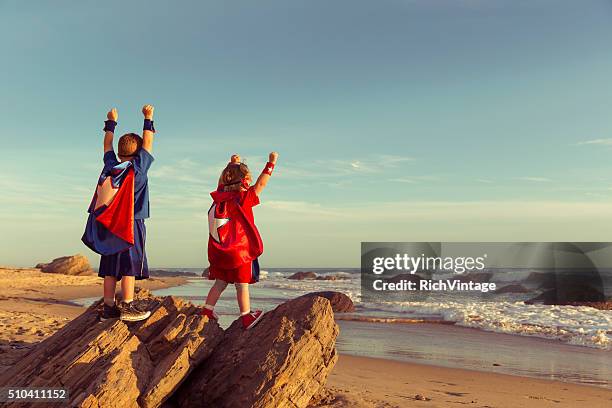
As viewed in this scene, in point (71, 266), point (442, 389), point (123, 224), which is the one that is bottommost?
point (442, 389)

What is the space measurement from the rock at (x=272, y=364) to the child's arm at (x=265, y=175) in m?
1.46

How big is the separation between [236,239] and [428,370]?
16.6 ft

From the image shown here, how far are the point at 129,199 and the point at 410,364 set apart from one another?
6.31m

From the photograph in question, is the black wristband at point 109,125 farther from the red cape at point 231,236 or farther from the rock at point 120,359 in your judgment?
the rock at point 120,359

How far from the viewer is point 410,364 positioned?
9.45 m

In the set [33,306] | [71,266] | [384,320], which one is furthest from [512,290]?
[71,266]

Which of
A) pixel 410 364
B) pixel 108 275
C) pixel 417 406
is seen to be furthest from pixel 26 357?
pixel 410 364

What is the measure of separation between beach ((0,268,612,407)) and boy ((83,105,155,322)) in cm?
260

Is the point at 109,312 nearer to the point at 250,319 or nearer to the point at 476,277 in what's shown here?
the point at 250,319

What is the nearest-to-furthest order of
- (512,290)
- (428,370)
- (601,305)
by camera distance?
1. (428,370)
2. (601,305)
3. (512,290)

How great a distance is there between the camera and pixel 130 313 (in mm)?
5625

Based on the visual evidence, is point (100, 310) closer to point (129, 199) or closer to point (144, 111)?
point (129, 199)

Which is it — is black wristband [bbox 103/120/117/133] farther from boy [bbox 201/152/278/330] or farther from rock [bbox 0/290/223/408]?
rock [bbox 0/290/223/408]

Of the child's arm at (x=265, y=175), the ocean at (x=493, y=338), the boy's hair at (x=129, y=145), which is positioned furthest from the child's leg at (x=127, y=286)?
the ocean at (x=493, y=338)
